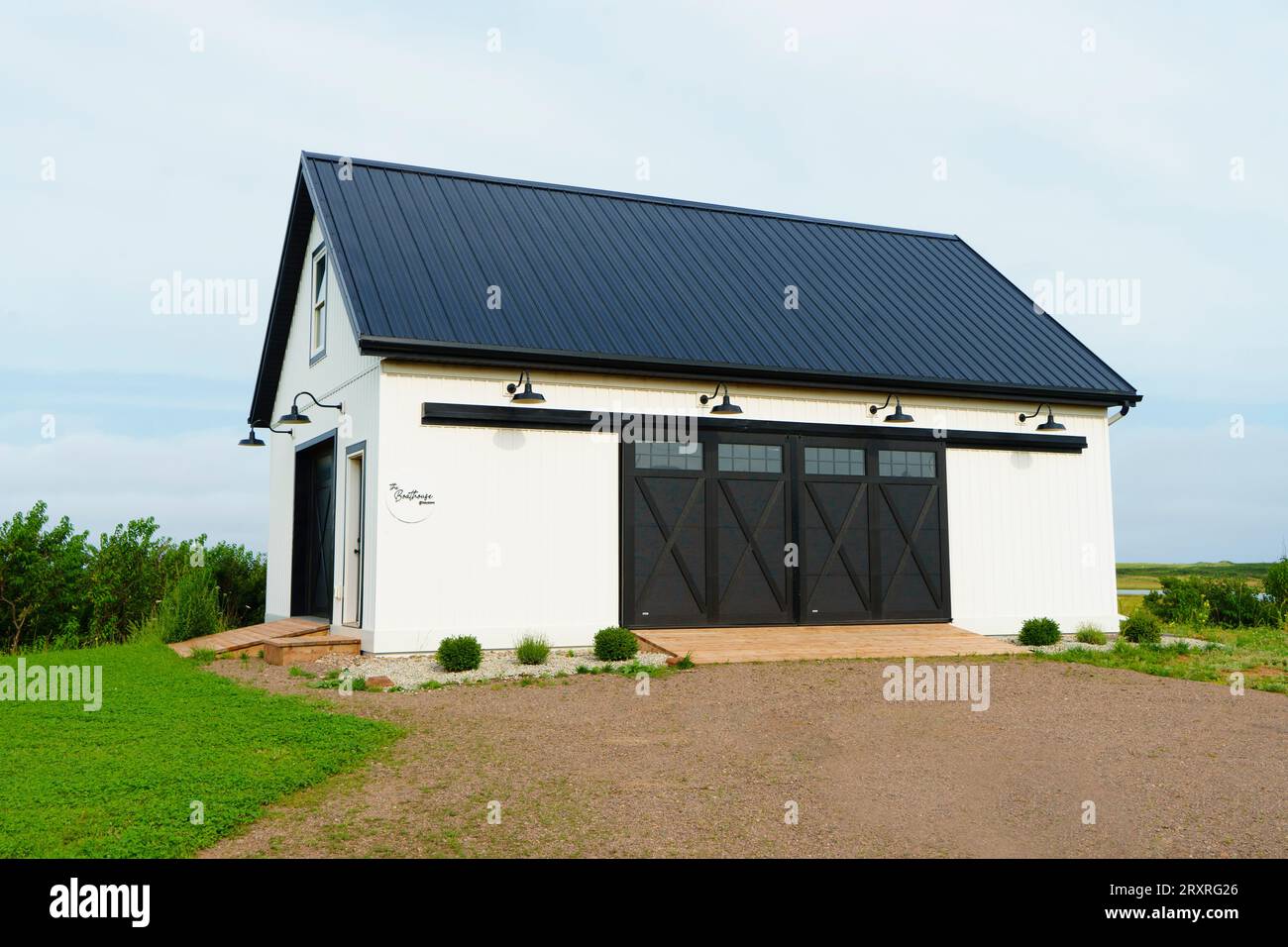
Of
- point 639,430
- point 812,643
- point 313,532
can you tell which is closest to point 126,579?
point 313,532

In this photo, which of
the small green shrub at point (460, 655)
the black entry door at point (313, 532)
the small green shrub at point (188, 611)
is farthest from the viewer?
the small green shrub at point (188, 611)

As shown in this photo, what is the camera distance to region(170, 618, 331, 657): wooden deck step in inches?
519

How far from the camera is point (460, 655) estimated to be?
1119 centimetres

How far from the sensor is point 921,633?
45.2 feet

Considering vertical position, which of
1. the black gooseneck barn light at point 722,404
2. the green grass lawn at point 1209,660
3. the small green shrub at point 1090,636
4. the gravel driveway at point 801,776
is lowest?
the gravel driveway at point 801,776

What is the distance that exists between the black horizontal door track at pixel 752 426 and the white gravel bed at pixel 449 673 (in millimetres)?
2862

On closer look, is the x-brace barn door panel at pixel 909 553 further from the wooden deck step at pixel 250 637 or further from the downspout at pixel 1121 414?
the wooden deck step at pixel 250 637

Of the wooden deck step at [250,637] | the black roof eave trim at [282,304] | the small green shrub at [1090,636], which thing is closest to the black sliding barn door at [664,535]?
the wooden deck step at [250,637]

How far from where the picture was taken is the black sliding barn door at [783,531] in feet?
44.2

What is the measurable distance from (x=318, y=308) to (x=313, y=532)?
3559mm
